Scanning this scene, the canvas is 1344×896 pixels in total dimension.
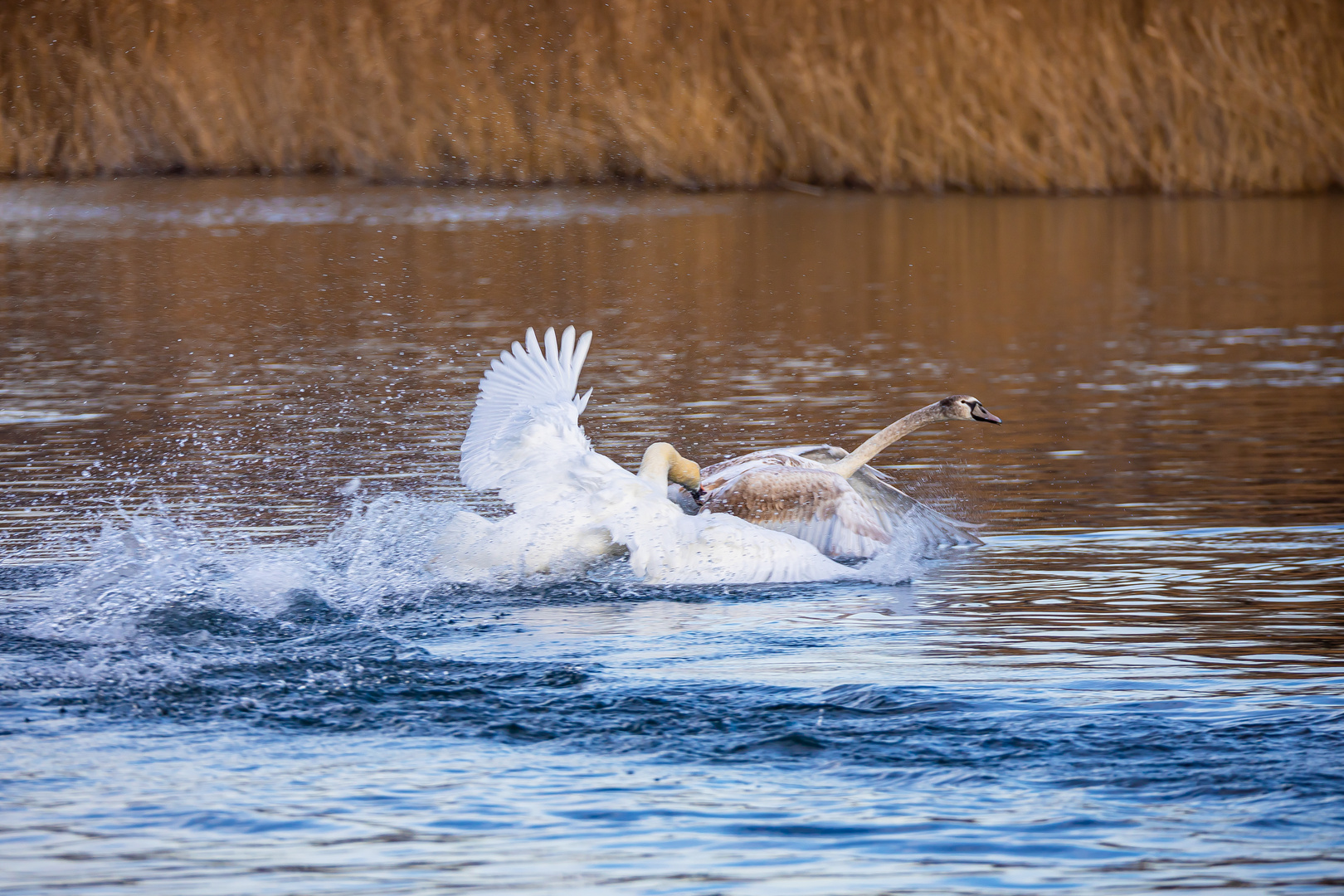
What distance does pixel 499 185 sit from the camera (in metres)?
26.0

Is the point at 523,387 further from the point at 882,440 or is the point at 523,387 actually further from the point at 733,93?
the point at 733,93

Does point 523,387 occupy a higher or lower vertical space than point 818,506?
higher

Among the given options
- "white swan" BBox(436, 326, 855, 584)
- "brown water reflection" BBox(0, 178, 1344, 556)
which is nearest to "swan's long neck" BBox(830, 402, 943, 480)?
"brown water reflection" BBox(0, 178, 1344, 556)

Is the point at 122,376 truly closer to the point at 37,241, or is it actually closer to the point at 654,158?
the point at 37,241

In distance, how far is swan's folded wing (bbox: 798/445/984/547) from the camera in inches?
342

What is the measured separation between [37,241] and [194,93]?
5.02 meters

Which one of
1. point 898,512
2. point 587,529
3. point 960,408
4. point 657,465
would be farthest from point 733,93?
point 587,529

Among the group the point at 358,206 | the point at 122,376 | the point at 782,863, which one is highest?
the point at 358,206

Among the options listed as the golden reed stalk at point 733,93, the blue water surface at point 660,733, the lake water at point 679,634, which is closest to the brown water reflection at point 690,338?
the lake water at point 679,634

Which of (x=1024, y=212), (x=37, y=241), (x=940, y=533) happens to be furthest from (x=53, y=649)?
(x=1024, y=212)

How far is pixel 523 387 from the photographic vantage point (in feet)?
28.8

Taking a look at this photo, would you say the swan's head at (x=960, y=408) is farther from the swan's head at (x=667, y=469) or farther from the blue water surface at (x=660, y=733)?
the blue water surface at (x=660, y=733)

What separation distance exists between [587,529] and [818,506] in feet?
3.77

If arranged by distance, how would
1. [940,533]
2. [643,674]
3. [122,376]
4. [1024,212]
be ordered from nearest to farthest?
1. [643,674]
2. [940,533]
3. [122,376]
4. [1024,212]
